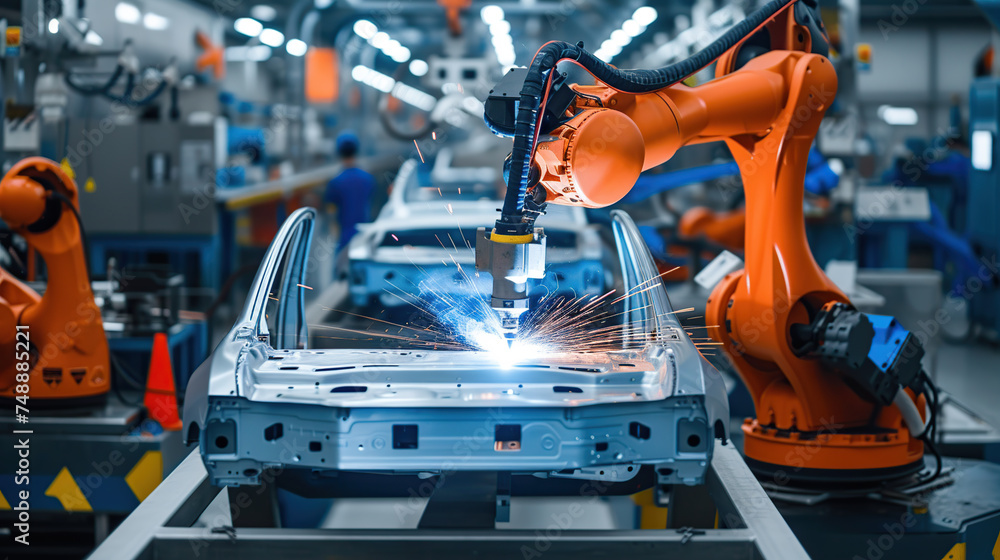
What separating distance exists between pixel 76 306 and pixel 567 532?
2.82 m

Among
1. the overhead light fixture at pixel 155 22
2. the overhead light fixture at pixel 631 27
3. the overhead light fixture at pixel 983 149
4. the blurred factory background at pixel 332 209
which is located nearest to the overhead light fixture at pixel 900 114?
the blurred factory background at pixel 332 209

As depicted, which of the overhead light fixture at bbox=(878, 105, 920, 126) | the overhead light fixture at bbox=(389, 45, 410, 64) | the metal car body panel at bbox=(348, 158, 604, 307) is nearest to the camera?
the metal car body panel at bbox=(348, 158, 604, 307)

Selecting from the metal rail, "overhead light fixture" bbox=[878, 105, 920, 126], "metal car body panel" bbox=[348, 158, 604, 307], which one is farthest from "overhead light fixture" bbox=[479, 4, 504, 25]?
"overhead light fixture" bbox=[878, 105, 920, 126]

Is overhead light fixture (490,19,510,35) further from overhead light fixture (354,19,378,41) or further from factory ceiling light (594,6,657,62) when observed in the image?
overhead light fixture (354,19,378,41)

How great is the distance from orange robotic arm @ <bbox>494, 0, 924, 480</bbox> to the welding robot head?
32.0 inches

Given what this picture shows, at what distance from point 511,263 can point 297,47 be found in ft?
28.2

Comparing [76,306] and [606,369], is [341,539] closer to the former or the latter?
[606,369]

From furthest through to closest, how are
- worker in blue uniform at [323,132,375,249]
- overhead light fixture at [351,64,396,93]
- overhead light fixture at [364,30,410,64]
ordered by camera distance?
overhead light fixture at [351,64,396,93] → overhead light fixture at [364,30,410,64] → worker in blue uniform at [323,132,375,249]

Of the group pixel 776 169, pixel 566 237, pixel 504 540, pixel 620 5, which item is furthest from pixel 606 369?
pixel 620 5

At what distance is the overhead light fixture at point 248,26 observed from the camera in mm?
16734

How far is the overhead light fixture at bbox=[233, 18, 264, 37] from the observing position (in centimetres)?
1673

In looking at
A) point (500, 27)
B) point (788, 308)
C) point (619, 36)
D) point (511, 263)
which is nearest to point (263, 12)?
point (619, 36)

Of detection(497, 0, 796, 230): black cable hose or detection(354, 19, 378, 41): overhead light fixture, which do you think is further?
detection(354, 19, 378, 41): overhead light fixture

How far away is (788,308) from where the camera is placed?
296cm
